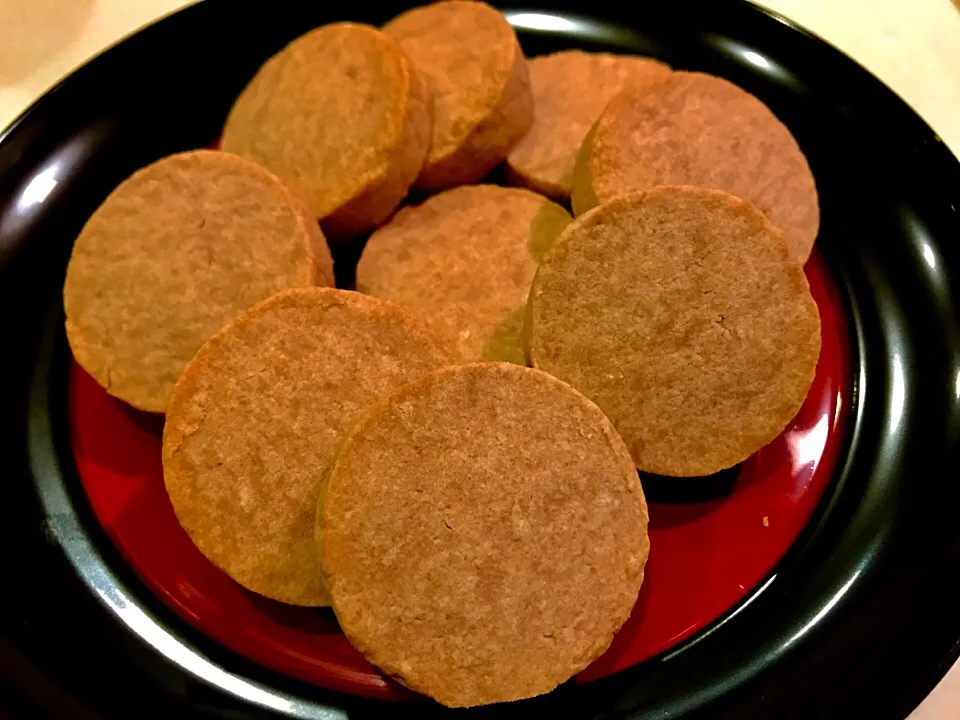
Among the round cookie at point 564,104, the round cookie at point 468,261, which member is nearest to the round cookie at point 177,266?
the round cookie at point 468,261

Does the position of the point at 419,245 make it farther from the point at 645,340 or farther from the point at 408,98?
the point at 645,340

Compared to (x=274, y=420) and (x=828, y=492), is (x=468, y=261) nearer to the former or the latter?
(x=274, y=420)

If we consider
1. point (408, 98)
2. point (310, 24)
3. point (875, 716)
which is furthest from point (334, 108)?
point (875, 716)

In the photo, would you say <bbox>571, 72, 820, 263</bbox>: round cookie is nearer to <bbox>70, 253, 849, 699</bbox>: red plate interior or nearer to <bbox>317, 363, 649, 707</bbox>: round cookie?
<bbox>70, 253, 849, 699</bbox>: red plate interior

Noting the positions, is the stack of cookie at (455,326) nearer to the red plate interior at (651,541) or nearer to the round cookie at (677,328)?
the round cookie at (677,328)

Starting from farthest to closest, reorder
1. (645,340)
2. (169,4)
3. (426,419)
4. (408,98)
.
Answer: (169,4) → (408,98) → (645,340) → (426,419)

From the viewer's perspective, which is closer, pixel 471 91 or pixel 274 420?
pixel 274 420

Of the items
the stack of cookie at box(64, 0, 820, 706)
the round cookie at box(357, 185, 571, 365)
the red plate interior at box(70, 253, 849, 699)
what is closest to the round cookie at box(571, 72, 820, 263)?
the stack of cookie at box(64, 0, 820, 706)

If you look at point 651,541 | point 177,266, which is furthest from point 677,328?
point 177,266
